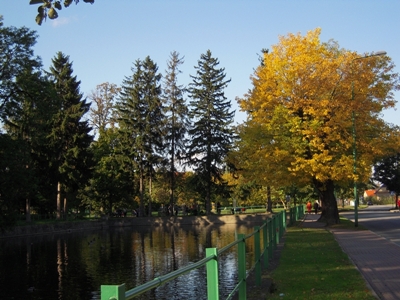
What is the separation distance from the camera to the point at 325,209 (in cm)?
3266

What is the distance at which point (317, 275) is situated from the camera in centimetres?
1205

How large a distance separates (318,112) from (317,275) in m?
17.1

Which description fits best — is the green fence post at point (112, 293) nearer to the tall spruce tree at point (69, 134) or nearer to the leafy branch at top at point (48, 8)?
the leafy branch at top at point (48, 8)

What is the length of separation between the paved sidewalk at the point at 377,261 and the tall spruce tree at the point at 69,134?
38372 mm

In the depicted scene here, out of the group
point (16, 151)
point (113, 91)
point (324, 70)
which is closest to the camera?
point (324, 70)

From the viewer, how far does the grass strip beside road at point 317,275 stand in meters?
9.84

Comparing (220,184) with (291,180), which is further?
(220,184)

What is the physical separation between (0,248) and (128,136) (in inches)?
1324

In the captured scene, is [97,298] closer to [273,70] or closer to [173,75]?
[273,70]

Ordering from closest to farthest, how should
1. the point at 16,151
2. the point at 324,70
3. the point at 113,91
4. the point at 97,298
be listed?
the point at 97,298, the point at 324,70, the point at 16,151, the point at 113,91

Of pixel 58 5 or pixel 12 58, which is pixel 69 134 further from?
pixel 58 5

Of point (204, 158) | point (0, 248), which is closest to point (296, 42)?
point (0, 248)

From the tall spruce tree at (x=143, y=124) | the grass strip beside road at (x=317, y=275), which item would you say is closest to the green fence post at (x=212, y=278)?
the grass strip beside road at (x=317, y=275)

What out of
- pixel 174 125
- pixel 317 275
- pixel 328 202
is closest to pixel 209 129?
pixel 174 125
